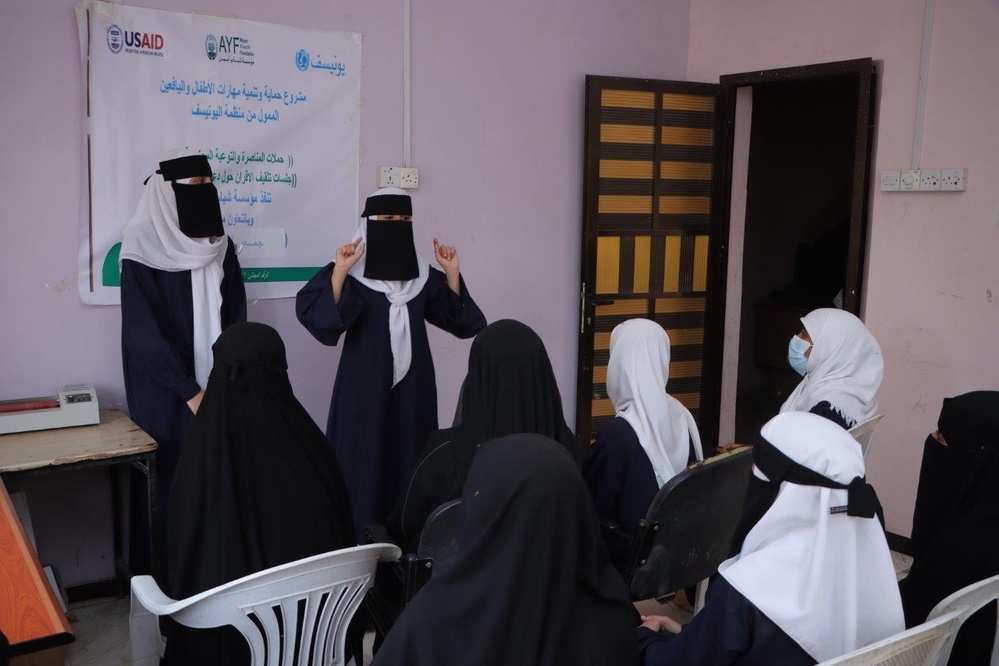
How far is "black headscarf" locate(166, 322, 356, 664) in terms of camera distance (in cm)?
172

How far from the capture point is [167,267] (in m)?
2.78

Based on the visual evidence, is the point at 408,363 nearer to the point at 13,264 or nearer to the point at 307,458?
the point at 307,458

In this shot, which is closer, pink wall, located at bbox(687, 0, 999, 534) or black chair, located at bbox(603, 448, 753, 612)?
black chair, located at bbox(603, 448, 753, 612)

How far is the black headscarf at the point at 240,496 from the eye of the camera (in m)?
1.72

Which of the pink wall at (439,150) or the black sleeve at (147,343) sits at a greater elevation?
the pink wall at (439,150)

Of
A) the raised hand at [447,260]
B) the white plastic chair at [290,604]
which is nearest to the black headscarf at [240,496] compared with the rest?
the white plastic chair at [290,604]

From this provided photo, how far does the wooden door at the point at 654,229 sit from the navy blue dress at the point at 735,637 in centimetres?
282

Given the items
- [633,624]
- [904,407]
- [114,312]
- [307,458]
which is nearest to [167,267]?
[114,312]

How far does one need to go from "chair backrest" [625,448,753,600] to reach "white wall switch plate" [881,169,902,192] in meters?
1.95

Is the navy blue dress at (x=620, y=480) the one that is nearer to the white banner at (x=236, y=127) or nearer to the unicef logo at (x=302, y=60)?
the white banner at (x=236, y=127)

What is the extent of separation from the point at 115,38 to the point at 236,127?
49 cm

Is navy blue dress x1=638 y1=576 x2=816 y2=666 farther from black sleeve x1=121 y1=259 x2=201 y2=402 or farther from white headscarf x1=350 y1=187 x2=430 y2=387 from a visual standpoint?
black sleeve x1=121 y1=259 x2=201 y2=402

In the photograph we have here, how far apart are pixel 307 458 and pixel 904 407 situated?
275 cm

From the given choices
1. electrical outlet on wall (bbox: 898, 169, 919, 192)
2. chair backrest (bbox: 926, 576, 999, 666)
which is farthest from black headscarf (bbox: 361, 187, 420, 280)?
electrical outlet on wall (bbox: 898, 169, 919, 192)
